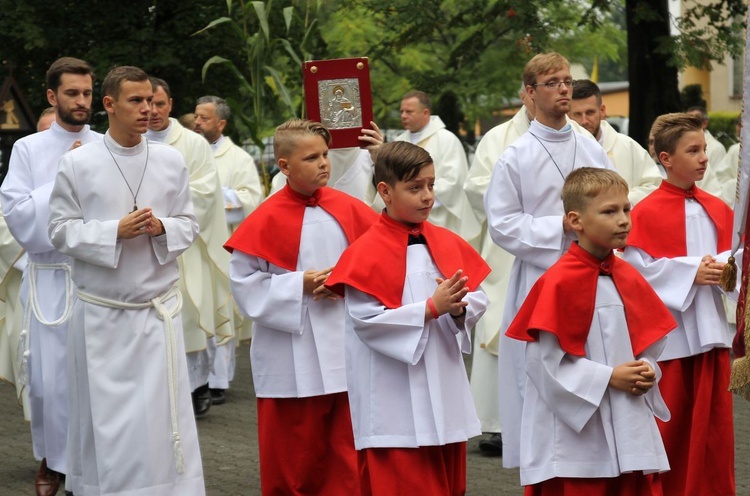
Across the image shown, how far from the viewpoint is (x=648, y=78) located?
618 inches

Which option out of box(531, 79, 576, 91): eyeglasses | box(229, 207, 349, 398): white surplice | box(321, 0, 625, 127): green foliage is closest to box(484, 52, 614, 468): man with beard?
box(531, 79, 576, 91): eyeglasses

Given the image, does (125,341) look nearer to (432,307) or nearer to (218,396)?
(432,307)

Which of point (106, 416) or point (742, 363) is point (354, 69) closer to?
point (106, 416)

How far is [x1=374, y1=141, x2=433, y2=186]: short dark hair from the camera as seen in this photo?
5.76 m

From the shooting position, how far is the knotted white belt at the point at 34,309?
7832 millimetres

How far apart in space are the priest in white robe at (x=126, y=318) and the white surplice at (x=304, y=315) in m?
0.39

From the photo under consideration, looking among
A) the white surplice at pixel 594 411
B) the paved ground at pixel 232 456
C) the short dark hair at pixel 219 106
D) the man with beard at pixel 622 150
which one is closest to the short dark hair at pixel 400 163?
the white surplice at pixel 594 411

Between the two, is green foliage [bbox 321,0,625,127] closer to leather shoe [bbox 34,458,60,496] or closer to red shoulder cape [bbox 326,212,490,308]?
leather shoe [bbox 34,458,60,496]

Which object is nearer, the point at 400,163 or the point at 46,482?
the point at 400,163

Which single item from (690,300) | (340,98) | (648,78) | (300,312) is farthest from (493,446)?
(648,78)

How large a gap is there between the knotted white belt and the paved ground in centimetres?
80

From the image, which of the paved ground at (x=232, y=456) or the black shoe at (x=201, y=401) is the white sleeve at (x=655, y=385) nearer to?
the paved ground at (x=232, y=456)

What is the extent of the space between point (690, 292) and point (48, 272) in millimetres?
3631

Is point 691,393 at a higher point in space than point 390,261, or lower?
lower
